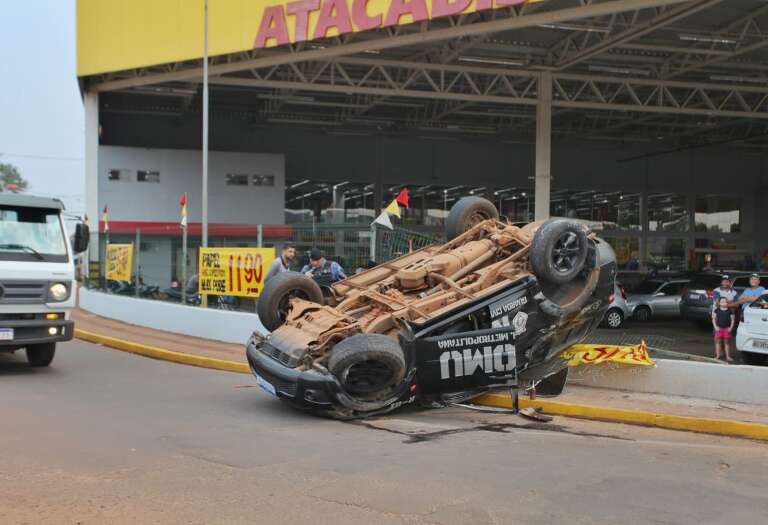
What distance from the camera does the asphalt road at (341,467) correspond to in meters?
4.62

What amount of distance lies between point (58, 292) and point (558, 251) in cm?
653

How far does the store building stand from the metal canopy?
0.10m

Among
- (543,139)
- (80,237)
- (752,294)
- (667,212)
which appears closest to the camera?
(80,237)

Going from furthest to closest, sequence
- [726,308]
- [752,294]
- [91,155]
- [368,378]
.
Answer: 1. [91,155]
2. [752,294]
3. [726,308]
4. [368,378]

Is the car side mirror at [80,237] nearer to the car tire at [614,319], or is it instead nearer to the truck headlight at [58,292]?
the truck headlight at [58,292]

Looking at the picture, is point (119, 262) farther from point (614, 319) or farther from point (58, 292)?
point (614, 319)

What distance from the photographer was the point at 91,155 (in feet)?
86.1

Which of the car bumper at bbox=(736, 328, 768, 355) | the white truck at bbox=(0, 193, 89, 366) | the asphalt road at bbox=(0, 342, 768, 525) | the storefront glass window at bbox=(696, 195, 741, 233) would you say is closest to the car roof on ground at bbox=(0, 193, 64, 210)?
the white truck at bbox=(0, 193, 89, 366)

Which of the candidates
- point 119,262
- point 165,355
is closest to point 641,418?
point 165,355

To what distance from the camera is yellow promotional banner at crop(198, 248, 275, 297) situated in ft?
41.8

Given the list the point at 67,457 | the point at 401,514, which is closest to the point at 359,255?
the point at 67,457

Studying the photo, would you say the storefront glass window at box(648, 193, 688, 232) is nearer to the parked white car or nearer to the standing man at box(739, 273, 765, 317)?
the standing man at box(739, 273, 765, 317)

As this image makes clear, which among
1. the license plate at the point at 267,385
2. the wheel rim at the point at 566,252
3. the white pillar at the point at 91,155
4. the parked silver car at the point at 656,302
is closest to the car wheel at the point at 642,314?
the parked silver car at the point at 656,302

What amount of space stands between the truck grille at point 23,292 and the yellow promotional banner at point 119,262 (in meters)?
7.97
